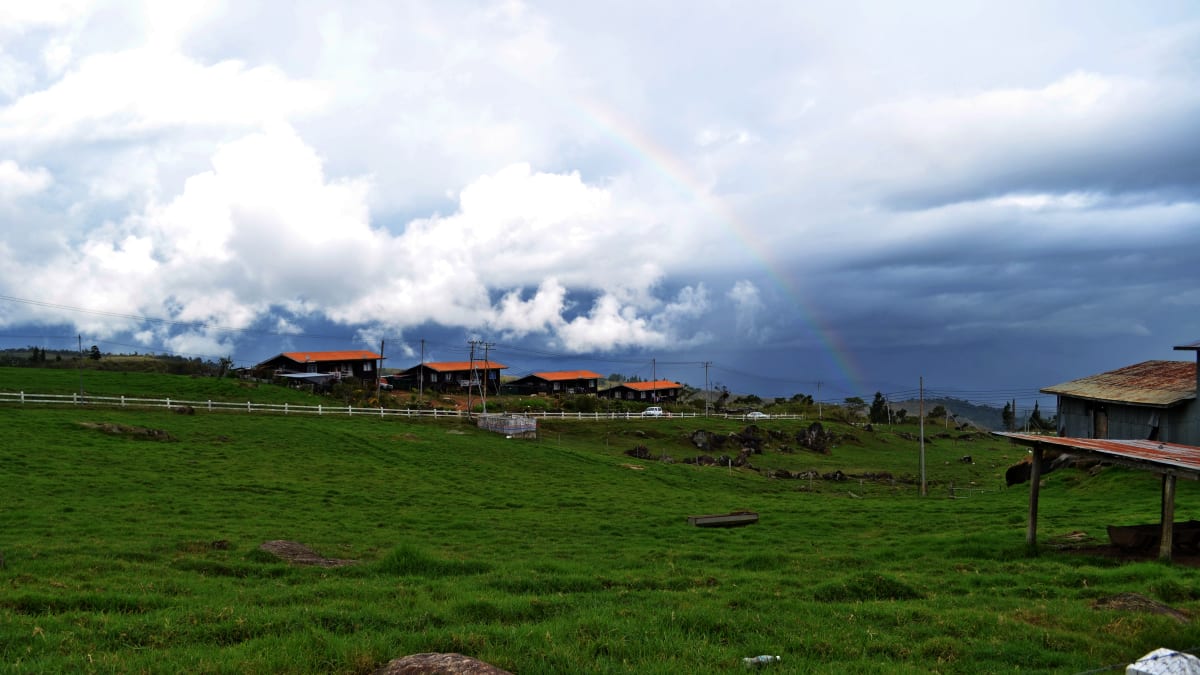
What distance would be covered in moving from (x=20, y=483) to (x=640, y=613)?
100 ft

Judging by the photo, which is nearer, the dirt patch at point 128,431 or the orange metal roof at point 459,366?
the dirt patch at point 128,431

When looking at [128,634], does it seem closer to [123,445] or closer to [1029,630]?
[1029,630]

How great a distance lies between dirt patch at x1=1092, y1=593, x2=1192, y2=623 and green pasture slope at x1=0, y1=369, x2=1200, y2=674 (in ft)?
1.21

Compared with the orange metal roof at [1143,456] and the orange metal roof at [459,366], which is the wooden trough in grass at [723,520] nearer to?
the orange metal roof at [1143,456]

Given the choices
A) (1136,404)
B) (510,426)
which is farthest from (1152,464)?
(510,426)

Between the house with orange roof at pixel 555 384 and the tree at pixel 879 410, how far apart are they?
55.1 meters

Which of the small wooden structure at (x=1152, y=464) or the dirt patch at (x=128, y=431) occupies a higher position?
the small wooden structure at (x=1152, y=464)

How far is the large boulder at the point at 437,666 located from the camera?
802cm

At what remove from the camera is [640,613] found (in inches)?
487

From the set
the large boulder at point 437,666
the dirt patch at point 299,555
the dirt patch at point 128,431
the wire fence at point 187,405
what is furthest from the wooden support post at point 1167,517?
the wire fence at point 187,405

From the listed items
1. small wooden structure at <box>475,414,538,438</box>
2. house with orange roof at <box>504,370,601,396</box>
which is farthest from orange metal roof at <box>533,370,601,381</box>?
small wooden structure at <box>475,414,538,438</box>

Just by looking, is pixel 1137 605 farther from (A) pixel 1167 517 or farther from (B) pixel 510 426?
(B) pixel 510 426

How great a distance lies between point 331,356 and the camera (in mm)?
118750

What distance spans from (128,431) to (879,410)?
129 meters
